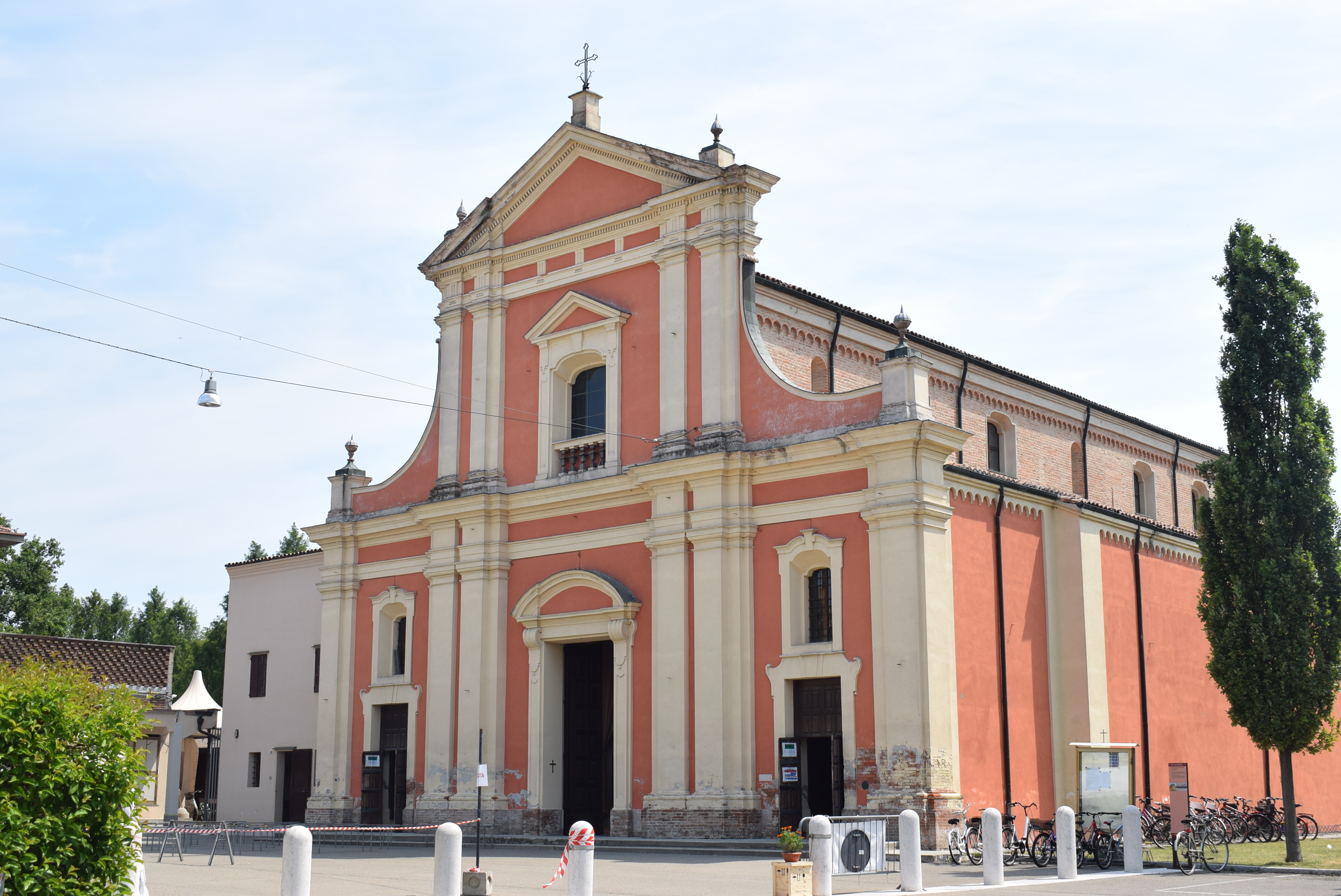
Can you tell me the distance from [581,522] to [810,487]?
5.28 meters

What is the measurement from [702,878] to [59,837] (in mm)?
9199

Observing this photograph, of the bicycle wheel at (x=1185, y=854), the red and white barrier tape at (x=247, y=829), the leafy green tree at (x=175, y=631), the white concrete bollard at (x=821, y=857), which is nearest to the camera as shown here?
the white concrete bollard at (x=821, y=857)

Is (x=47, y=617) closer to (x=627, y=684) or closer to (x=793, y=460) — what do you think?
(x=627, y=684)

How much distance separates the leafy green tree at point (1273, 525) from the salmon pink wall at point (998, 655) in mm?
3128

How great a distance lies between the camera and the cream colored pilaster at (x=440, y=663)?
2677 cm

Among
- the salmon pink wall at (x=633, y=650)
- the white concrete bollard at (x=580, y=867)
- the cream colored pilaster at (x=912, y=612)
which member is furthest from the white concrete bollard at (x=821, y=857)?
the salmon pink wall at (x=633, y=650)

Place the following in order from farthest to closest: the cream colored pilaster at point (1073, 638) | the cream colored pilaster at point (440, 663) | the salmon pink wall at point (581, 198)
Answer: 1. the cream colored pilaster at point (440, 663)
2. the salmon pink wall at point (581, 198)
3. the cream colored pilaster at point (1073, 638)

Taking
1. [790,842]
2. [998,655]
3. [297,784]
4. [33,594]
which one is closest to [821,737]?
[998,655]

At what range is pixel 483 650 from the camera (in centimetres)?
2673

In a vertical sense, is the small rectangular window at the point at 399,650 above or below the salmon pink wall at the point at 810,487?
below

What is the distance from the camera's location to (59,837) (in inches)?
389

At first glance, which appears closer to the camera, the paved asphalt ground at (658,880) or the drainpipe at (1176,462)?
the paved asphalt ground at (658,880)

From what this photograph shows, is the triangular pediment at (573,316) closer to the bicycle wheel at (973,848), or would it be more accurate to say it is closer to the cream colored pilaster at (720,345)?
the cream colored pilaster at (720,345)

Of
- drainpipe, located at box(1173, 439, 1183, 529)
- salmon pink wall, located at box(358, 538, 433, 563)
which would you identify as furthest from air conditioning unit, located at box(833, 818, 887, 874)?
drainpipe, located at box(1173, 439, 1183, 529)
